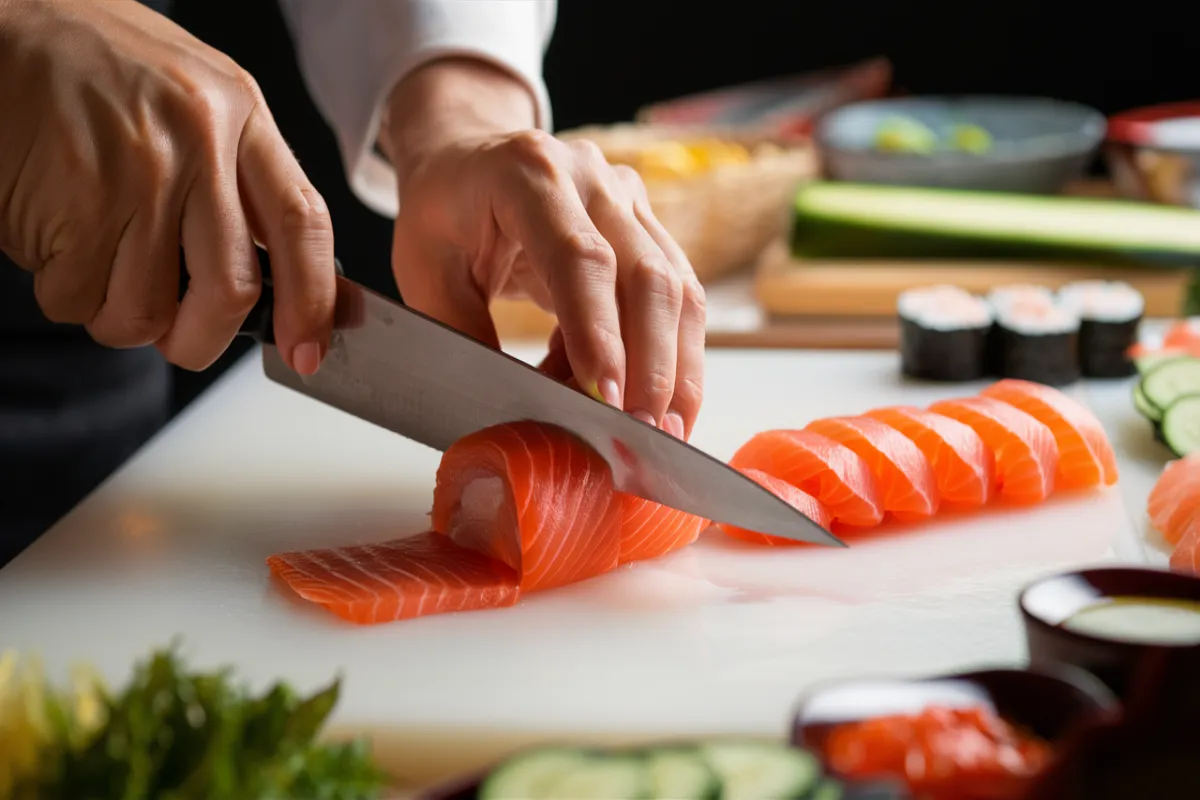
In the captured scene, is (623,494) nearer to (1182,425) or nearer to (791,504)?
(791,504)

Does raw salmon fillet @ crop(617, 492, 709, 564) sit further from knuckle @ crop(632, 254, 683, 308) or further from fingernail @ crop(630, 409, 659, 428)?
knuckle @ crop(632, 254, 683, 308)

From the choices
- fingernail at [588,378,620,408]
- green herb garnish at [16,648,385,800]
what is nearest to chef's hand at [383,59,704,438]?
fingernail at [588,378,620,408]

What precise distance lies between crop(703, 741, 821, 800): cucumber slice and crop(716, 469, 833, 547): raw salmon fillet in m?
0.93

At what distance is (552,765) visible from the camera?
1205 millimetres

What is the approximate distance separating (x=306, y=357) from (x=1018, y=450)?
114 cm

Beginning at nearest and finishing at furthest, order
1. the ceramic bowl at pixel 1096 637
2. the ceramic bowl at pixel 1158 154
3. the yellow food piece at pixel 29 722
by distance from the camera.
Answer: the yellow food piece at pixel 29 722, the ceramic bowl at pixel 1096 637, the ceramic bowl at pixel 1158 154

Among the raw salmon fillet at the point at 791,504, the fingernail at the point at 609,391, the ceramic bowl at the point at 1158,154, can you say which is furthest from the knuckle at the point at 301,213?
the ceramic bowl at the point at 1158,154

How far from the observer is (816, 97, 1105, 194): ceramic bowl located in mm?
4230

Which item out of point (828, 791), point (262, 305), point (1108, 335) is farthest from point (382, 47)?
point (828, 791)

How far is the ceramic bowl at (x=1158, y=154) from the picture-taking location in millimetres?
4027

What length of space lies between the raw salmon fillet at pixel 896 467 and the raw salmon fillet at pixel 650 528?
0.97ft

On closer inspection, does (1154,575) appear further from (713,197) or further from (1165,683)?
(713,197)

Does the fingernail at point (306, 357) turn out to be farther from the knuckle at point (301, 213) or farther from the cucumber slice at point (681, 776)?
the cucumber slice at point (681, 776)

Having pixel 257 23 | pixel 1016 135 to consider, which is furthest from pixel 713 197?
pixel 257 23
